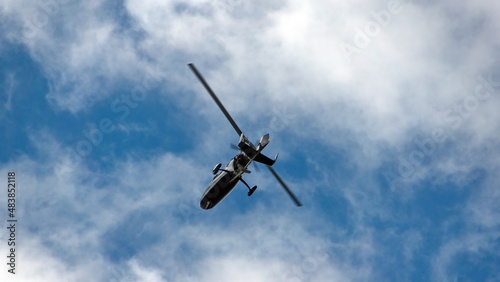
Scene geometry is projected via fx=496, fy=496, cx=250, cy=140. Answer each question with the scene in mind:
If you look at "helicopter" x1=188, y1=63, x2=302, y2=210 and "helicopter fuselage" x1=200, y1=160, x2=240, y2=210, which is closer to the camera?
"helicopter" x1=188, y1=63, x2=302, y2=210

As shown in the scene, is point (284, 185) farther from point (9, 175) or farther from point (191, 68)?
point (9, 175)

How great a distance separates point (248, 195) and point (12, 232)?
35386 mm

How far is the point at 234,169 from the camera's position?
73188mm

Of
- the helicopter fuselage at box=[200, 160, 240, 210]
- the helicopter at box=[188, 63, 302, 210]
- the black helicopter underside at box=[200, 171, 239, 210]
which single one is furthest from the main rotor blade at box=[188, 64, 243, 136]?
the black helicopter underside at box=[200, 171, 239, 210]

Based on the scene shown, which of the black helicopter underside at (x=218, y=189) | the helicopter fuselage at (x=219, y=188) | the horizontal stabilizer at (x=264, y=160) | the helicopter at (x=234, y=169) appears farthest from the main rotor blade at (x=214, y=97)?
the black helicopter underside at (x=218, y=189)

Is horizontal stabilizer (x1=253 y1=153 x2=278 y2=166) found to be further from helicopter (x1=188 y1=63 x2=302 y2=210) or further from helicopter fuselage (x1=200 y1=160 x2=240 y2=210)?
helicopter fuselage (x1=200 y1=160 x2=240 y2=210)

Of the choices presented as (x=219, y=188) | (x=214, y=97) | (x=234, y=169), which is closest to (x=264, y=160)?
(x=234, y=169)

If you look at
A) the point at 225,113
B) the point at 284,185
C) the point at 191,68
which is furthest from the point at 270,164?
the point at 191,68

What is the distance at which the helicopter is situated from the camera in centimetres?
6536

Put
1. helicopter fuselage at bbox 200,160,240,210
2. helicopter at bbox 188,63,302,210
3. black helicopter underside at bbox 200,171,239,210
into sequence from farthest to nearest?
black helicopter underside at bbox 200,171,239,210, helicopter fuselage at bbox 200,160,240,210, helicopter at bbox 188,63,302,210

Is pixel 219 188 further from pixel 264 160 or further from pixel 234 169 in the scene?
pixel 264 160

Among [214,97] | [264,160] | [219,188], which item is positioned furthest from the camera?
[219,188]

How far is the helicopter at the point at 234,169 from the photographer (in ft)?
214

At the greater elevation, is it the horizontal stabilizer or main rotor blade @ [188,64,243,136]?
main rotor blade @ [188,64,243,136]
